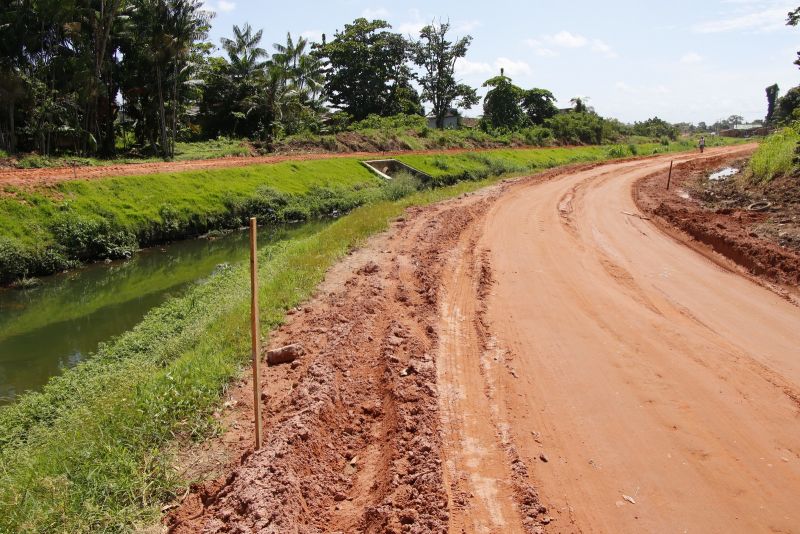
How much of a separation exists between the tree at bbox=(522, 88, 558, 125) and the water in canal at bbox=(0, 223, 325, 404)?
47500mm

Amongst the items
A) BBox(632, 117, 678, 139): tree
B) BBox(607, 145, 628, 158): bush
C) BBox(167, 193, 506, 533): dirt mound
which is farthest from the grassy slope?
BBox(632, 117, 678, 139): tree

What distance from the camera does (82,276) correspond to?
17.1 metres

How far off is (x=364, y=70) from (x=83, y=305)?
141 feet

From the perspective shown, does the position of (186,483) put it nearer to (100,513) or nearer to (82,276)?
(100,513)

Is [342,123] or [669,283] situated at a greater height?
[342,123]

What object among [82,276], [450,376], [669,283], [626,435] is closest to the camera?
[626,435]

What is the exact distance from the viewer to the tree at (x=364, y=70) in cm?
5297

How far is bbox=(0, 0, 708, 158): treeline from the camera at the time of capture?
27.0m

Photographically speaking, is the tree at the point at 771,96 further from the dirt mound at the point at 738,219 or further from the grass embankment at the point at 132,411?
the grass embankment at the point at 132,411

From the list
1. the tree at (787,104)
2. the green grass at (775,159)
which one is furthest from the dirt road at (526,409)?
the tree at (787,104)

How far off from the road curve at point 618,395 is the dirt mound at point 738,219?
2.98ft

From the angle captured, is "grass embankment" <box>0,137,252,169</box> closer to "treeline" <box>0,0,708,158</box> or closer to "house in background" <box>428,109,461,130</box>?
"treeline" <box>0,0,708,158</box>

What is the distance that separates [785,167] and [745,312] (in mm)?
12223

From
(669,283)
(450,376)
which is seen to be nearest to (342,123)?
(669,283)
